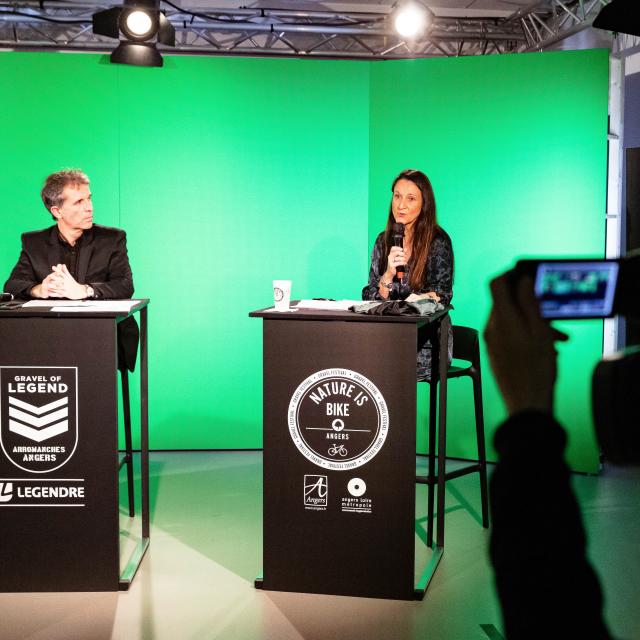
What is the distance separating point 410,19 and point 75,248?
3.25 metres

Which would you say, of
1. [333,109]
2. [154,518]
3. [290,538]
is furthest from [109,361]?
[333,109]

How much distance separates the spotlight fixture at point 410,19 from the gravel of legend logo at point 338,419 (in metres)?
3.68

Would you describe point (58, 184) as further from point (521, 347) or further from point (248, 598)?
point (521, 347)

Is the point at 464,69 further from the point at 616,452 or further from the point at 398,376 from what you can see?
the point at 616,452

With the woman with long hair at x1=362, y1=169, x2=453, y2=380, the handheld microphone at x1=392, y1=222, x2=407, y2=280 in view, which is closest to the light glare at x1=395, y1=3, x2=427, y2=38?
the woman with long hair at x1=362, y1=169, x2=453, y2=380

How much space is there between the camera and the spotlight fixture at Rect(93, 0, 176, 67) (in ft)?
16.3

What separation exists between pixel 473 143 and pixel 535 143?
366 mm

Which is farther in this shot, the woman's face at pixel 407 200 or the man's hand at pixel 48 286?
the woman's face at pixel 407 200

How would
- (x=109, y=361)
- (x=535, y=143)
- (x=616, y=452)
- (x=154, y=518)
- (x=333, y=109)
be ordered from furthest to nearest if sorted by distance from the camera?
(x=333, y=109) < (x=535, y=143) < (x=154, y=518) < (x=109, y=361) < (x=616, y=452)

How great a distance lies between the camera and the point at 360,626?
2.82 m

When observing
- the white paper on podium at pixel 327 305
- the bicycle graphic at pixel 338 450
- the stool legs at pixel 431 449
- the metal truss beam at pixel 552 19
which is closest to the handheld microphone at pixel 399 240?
the white paper on podium at pixel 327 305

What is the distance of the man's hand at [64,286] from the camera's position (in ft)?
11.4

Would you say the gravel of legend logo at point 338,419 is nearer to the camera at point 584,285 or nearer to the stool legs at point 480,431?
the stool legs at point 480,431

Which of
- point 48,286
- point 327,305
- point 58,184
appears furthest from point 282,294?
point 58,184
